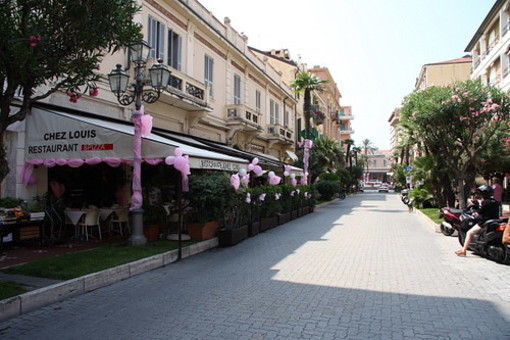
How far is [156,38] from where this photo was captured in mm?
14305

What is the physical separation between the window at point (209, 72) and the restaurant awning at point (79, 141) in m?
8.85

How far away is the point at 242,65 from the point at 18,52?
18.1 m

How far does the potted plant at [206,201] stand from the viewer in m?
9.63

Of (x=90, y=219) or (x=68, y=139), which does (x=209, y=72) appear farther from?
(x=90, y=219)

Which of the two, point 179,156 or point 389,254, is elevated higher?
point 179,156

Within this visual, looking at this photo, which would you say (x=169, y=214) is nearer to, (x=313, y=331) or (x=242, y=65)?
(x=313, y=331)

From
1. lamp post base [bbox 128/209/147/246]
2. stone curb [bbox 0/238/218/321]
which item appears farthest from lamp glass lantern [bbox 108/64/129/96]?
stone curb [bbox 0/238/218/321]

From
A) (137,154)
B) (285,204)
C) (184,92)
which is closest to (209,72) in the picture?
(184,92)

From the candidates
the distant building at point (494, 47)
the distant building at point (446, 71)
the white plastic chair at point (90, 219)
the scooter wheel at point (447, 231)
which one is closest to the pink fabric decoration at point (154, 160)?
the white plastic chair at point (90, 219)

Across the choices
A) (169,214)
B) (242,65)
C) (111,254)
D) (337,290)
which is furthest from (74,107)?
(242,65)

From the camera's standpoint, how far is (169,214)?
10.0 m

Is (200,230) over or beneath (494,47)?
beneath

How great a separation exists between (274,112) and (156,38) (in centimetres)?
1496

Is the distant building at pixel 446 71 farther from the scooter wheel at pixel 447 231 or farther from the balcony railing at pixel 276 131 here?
the scooter wheel at pixel 447 231
